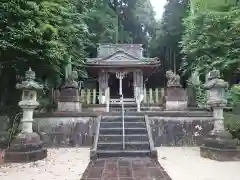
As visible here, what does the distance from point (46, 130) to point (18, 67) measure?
8.39 ft

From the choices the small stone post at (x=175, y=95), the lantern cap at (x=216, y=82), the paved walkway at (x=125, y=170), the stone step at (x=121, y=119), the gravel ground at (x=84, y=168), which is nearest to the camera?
the paved walkway at (x=125, y=170)

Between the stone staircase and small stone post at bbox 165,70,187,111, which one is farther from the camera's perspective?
small stone post at bbox 165,70,187,111

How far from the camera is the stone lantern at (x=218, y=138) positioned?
7.11 m

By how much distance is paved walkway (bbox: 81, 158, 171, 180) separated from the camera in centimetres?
525

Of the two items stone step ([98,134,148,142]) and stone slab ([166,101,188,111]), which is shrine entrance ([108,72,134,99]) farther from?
stone step ([98,134,148,142])

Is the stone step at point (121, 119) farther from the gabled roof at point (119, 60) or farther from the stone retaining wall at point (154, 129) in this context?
the gabled roof at point (119, 60)

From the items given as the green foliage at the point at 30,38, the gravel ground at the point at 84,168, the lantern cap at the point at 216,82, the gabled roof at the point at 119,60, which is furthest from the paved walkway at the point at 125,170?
the gabled roof at the point at 119,60

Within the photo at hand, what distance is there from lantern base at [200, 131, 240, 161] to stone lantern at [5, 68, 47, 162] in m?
4.69

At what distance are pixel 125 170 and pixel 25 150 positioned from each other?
3036 millimetres

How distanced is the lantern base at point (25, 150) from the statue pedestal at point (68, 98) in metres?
4.00

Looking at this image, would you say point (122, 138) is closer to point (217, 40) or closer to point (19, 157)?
point (19, 157)

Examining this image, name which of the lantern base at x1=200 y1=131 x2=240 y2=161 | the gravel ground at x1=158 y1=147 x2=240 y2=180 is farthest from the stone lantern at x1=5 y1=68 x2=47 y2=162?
the lantern base at x1=200 y1=131 x2=240 y2=161

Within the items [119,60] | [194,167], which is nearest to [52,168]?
[194,167]

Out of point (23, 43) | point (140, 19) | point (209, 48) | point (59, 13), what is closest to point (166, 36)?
point (140, 19)
